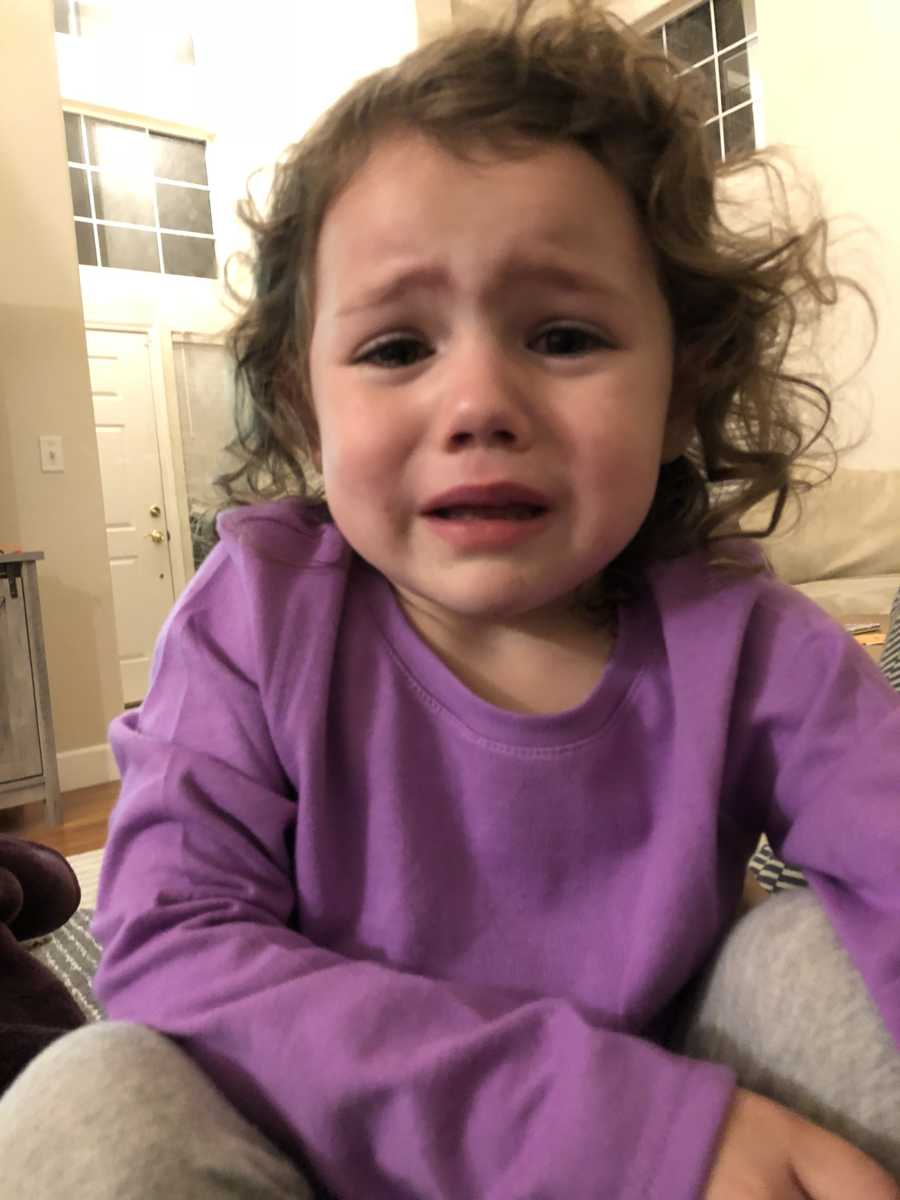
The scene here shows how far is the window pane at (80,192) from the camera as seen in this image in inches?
164

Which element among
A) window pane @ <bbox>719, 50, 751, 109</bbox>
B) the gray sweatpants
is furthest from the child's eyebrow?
window pane @ <bbox>719, 50, 751, 109</bbox>

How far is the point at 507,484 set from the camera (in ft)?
1.75

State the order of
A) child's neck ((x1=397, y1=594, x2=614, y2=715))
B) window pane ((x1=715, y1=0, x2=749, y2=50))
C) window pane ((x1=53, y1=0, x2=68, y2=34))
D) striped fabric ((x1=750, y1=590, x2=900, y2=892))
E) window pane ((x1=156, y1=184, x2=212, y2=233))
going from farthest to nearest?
window pane ((x1=156, y1=184, x2=212, y2=233)), window pane ((x1=53, y1=0, x2=68, y2=34)), window pane ((x1=715, y1=0, x2=749, y2=50)), striped fabric ((x1=750, y1=590, x2=900, y2=892)), child's neck ((x1=397, y1=594, x2=614, y2=715))

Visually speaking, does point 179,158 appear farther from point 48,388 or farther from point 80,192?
point 48,388

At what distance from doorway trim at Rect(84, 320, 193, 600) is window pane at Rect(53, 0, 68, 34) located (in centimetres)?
119

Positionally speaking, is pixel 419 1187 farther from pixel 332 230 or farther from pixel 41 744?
pixel 41 744

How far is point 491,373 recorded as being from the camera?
20.8 inches

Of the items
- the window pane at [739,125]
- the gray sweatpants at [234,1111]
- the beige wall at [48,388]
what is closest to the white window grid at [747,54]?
the window pane at [739,125]

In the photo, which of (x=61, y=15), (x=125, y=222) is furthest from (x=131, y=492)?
(x=61, y=15)

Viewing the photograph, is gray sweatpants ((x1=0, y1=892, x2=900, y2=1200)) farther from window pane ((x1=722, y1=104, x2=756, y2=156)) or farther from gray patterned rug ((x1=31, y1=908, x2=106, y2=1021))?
window pane ((x1=722, y1=104, x2=756, y2=156))

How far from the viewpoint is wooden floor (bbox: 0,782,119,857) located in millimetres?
2189

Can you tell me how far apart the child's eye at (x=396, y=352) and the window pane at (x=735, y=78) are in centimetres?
333

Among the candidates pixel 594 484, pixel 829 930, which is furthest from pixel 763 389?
pixel 829 930

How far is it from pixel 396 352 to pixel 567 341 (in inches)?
3.9
